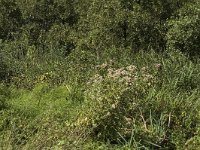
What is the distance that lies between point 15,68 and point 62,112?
12.5 feet

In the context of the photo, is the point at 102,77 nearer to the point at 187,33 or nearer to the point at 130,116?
the point at 130,116

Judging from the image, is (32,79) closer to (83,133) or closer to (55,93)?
(55,93)

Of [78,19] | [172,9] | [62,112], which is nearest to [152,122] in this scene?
[62,112]

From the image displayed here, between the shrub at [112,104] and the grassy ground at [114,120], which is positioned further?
the shrub at [112,104]

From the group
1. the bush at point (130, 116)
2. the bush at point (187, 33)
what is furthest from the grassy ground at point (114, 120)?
the bush at point (187, 33)

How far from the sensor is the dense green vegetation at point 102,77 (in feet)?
23.3

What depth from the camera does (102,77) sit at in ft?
24.6

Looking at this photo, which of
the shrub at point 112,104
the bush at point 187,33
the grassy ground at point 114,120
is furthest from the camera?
the bush at point 187,33

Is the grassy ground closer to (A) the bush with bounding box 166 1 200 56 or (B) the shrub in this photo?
(B) the shrub

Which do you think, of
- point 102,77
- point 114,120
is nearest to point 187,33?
point 102,77

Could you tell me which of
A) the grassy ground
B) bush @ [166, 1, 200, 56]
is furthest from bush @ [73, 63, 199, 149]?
bush @ [166, 1, 200, 56]

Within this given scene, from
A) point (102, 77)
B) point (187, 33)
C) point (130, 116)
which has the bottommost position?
point (130, 116)

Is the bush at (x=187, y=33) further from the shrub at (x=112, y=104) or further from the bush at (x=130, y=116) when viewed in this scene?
the shrub at (x=112, y=104)

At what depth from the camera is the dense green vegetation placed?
280 inches
